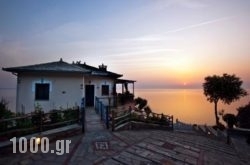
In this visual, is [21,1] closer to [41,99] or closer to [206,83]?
[41,99]

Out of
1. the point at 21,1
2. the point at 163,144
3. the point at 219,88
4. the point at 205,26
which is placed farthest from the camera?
the point at 219,88

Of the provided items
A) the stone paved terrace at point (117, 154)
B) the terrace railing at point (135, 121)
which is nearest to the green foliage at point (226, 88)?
the terrace railing at point (135, 121)

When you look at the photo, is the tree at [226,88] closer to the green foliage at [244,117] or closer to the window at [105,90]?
the green foliage at [244,117]

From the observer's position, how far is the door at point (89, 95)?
20397 mm

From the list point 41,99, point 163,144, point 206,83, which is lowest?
point 163,144

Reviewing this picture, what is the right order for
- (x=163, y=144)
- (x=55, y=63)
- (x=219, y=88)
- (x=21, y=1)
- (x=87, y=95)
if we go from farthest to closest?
1. (x=219, y=88)
2. (x=87, y=95)
3. (x=55, y=63)
4. (x=21, y=1)
5. (x=163, y=144)

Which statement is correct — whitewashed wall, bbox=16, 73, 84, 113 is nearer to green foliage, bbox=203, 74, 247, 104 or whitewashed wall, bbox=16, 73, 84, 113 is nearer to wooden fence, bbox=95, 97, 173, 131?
wooden fence, bbox=95, 97, 173, 131

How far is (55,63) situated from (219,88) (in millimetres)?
24558

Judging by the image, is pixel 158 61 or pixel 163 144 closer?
pixel 163 144

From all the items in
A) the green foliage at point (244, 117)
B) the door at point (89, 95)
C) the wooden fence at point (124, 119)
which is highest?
Result: the door at point (89, 95)

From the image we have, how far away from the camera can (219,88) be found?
3059 cm

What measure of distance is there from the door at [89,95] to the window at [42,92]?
4505mm

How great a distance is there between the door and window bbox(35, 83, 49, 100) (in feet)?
14.8

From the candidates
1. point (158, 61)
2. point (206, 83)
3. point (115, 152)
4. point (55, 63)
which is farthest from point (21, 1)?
point (206, 83)
